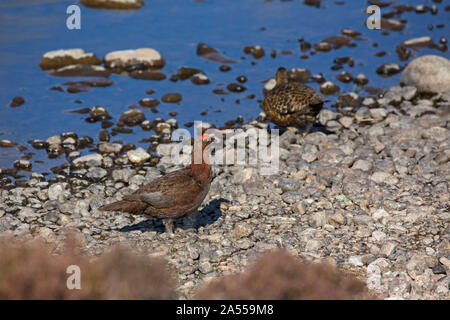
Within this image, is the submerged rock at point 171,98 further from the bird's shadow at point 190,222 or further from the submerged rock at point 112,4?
the submerged rock at point 112,4

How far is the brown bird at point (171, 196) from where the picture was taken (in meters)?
7.45

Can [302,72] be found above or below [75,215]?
above

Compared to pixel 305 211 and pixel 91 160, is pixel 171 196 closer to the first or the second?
pixel 305 211

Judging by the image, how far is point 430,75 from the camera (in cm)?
1218

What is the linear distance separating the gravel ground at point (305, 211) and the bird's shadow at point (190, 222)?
14mm

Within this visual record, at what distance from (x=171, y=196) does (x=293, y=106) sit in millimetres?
3637

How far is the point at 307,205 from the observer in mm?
8438

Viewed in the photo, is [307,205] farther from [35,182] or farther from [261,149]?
[35,182]

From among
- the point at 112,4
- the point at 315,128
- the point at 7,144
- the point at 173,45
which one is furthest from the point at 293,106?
the point at 112,4

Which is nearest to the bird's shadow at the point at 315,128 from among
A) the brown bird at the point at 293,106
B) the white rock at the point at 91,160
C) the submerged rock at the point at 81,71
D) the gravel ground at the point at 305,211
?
the gravel ground at the point at 305,211

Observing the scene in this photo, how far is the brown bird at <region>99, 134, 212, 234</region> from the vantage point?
7.45 m

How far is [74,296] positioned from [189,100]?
26.4ft

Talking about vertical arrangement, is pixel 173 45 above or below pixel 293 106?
above
